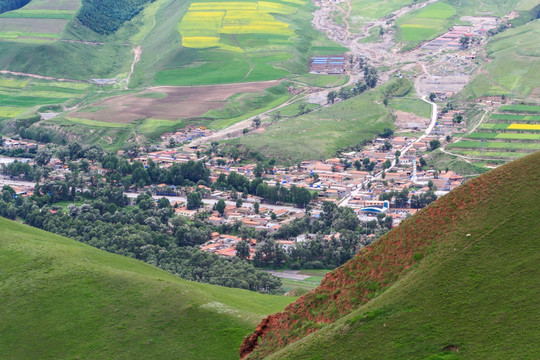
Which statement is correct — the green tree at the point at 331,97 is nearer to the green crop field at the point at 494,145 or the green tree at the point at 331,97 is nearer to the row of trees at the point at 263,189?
the green crop field at the point at 494,145

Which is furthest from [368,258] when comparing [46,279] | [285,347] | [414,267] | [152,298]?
[46,279]

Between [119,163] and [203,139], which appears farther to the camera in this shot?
[203,139]

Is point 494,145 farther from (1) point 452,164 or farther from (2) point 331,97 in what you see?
(2) point 331,97

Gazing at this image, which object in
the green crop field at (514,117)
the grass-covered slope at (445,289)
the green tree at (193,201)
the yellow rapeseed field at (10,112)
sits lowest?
the green tree at (193,201)

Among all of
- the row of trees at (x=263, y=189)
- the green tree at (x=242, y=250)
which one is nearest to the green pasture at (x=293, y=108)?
the row of trees at (x=263, y=189)

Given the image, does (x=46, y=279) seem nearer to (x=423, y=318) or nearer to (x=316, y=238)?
(x=423, y=318)

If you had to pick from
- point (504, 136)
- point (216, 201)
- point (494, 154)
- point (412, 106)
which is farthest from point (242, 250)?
point (412, 106)

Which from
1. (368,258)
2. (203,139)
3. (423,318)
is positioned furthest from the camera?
(203,139)
